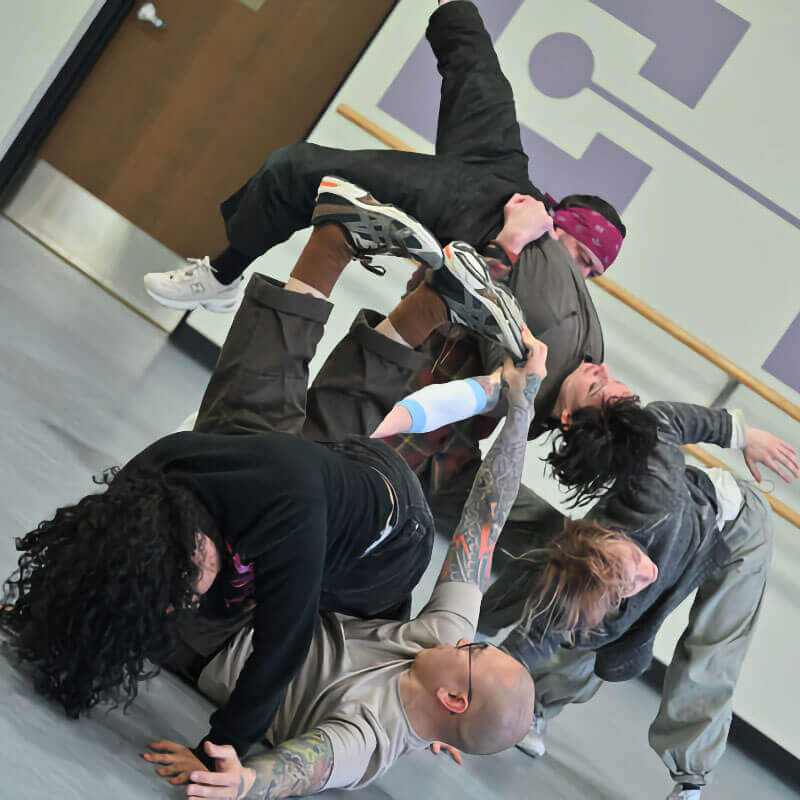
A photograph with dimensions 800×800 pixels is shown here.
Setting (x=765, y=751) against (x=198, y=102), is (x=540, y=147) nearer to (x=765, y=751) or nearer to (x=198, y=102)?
(x=198, y=102)

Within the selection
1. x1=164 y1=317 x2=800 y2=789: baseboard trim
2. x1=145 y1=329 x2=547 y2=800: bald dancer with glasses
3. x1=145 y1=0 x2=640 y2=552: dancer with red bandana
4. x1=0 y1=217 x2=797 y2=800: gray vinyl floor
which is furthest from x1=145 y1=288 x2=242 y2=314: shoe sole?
x1=164 y1=317 x2=800 y2=789: baseboard trim

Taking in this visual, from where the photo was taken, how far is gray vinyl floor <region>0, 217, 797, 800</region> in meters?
1.00

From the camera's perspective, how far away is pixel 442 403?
1.61m

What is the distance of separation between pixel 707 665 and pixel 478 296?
1.19 meters

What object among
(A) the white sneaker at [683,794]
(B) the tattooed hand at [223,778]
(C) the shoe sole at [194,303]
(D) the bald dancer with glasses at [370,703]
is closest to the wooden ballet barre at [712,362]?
(C) the shoe sole at [194,303]

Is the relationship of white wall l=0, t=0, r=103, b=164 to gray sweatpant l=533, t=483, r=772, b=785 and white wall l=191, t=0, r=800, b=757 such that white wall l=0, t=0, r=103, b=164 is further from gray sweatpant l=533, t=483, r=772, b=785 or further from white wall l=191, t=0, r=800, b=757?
gray sweatpant l=533, t=483, r=772, b=785

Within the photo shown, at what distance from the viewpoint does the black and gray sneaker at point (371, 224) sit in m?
1.58

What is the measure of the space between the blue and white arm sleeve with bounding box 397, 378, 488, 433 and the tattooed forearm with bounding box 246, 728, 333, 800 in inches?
23.3

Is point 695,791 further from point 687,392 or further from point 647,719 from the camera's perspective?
point 687,392

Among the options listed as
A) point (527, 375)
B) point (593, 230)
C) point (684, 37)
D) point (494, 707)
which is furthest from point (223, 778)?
point (684, 37)

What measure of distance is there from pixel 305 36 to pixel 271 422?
2346 mm

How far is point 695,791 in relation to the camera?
213 cm

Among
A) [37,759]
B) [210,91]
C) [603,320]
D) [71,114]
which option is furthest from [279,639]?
[71,114]

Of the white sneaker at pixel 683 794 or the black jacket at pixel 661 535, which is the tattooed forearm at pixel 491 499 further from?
the white sneaker at pixel 683 794
